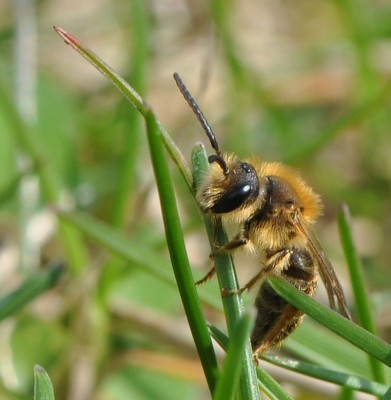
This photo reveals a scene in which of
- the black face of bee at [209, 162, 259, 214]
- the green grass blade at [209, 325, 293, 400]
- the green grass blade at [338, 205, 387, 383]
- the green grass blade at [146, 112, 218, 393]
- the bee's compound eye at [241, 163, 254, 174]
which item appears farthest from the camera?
the bee's compound eye at [241, 163, 254, 174]

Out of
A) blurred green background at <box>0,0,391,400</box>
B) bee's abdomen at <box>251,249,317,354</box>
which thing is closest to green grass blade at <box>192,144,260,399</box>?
bee's abdomen at <box>251,249,317,354</box>

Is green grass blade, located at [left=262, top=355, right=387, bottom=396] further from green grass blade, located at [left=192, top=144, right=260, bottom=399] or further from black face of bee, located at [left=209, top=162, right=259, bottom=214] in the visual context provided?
black face of bee, located at [left=209, top=162, right=259, bottom=214]

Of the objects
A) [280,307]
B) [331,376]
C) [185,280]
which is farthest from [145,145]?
[185,280]

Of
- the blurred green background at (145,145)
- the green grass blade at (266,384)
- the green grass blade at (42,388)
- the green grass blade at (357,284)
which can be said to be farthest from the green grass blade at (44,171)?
the green grass blade at (42,388)

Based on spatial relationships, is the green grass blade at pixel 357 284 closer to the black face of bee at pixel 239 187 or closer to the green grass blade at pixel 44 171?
the black face of bee at pixel 239 187

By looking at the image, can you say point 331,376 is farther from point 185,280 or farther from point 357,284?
point 185,280

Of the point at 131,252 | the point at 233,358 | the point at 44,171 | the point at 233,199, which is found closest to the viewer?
the point at 233,358
